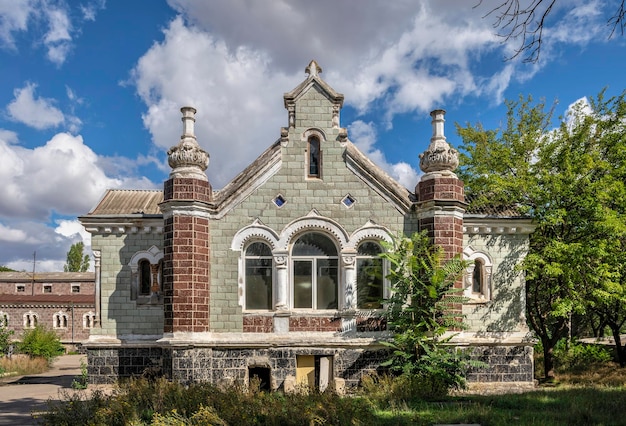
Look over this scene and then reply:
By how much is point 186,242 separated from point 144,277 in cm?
269

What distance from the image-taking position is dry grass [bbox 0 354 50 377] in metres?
22.4

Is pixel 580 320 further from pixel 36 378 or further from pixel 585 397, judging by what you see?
pixel 36 378

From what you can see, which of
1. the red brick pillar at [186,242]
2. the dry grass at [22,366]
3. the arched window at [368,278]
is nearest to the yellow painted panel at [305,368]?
the arched window at [368,278]

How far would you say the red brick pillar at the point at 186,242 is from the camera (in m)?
14.1

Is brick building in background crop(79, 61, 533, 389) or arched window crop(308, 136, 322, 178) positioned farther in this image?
arched window crop(308, 136, 322, 178)

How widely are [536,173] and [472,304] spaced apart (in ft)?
18.0

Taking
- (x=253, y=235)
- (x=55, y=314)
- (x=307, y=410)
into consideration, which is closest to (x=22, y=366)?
(x=253, y=235)

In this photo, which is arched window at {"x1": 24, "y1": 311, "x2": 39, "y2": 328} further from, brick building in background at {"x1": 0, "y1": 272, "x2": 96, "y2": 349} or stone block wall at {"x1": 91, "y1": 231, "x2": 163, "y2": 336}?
stone block wall at {"x1": 91, "y1": 231, "x2": 163, "y2": 336}

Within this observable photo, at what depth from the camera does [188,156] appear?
569 inches

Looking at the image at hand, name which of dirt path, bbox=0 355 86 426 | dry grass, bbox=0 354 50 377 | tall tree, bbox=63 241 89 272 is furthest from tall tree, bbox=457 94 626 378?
tall tree, bbox=63 241 89 272

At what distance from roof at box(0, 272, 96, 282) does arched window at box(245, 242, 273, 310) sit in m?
37.1

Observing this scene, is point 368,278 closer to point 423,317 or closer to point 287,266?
point 423,317

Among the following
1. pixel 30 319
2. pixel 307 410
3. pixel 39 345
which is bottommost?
pixel 30 319

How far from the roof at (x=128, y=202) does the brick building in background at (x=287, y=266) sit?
0.82 meters
